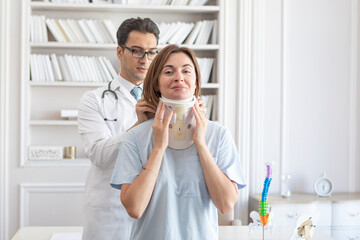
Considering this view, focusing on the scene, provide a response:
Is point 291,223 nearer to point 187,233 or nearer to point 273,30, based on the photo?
point 273,30

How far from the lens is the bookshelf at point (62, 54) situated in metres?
3.60

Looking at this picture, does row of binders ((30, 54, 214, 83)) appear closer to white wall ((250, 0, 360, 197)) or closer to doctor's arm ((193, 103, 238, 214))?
white wall ((250, 0, 360, 197))

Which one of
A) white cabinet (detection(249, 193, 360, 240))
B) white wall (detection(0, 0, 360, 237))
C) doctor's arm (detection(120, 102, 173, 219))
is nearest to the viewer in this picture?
doctor's arm (detection(120, 102, 173, 219))

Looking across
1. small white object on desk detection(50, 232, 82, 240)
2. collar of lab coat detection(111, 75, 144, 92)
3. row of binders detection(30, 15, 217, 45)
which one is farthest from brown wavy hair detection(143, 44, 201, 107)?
row of binders detection(30, 15, 217, 45)

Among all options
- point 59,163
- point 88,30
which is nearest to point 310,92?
point 88,30

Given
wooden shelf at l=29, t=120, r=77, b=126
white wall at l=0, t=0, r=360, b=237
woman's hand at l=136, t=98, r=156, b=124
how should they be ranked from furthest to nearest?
white wall at l=0, t=0, r=360, b=237, wooden shelf at l=29, t=120, r=77, b=126, woman's hand at l=136, t=98, r=156, b=124

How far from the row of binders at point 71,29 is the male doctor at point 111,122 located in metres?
1.69

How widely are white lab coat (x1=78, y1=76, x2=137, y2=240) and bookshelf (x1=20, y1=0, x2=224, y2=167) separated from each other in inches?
63.6

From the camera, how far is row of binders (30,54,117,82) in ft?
11.9

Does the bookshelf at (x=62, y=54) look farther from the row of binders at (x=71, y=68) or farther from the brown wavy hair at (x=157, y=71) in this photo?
the brown wavy hair at (x=157, y=71)

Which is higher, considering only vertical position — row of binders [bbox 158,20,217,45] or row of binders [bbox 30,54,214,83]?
row of binders [bbox 158,20,217,45]

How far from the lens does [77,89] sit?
3.78 m

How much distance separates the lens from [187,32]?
3730 mm

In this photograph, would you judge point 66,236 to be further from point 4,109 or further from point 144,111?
point 4,109
